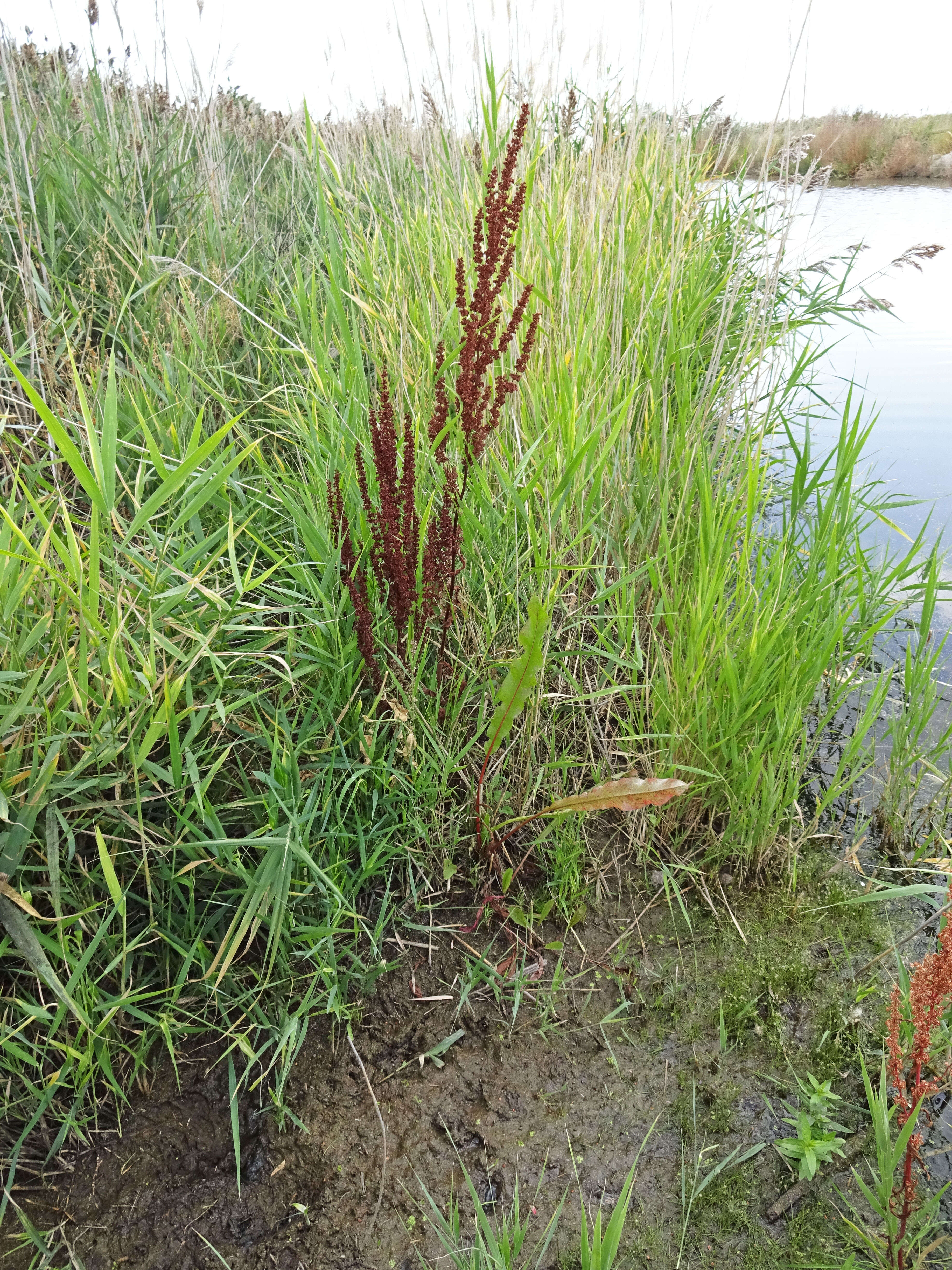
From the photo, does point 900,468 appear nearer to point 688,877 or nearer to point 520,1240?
point 688,877

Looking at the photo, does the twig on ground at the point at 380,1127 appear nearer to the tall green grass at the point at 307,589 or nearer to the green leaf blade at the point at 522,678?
the tall green grass at the point at 307,589

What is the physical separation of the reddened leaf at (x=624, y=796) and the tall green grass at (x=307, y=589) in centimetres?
18

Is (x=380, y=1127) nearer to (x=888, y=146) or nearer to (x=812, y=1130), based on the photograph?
(x=812, y=1130)

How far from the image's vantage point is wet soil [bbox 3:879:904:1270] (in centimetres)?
128

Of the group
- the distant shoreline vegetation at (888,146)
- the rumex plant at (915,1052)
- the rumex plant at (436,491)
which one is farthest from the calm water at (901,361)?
the distant shoreline vegetation at (888,146)

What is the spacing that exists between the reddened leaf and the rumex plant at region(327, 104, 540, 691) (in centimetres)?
40

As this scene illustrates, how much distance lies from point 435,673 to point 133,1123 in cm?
104

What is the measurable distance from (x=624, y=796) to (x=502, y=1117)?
63 centimetres

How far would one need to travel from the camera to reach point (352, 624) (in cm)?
175

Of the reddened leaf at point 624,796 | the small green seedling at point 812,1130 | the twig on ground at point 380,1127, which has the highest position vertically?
the reddened leaf at point 624,796

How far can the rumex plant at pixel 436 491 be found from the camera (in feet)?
4.86

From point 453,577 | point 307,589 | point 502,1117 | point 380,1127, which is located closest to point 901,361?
point 453,577

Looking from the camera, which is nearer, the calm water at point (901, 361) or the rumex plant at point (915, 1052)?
the rumex plant at point (915, 1052)

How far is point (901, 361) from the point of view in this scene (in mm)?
5340
